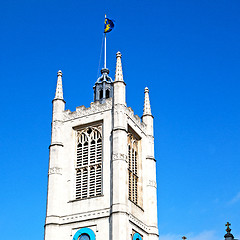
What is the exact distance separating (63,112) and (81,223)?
10.2m

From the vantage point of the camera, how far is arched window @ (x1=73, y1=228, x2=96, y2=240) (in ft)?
133

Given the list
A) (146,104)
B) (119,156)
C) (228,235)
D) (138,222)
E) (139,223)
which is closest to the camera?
(228,235)

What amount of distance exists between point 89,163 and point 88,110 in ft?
15.7

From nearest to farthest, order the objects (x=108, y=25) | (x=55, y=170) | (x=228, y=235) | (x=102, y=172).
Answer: (x=228, y=235) → (x=102, y=172) → (x=55, y=170) → (x=108, y=25)

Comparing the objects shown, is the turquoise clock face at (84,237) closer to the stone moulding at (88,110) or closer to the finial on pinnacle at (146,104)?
the stone moulding at (88,110)

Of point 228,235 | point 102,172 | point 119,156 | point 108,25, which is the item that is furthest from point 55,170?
point 108,25

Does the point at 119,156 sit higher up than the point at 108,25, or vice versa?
the point at 108,25

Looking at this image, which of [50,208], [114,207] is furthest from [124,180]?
[50,208]

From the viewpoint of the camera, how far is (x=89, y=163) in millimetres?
43281

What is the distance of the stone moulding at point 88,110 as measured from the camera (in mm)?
45100

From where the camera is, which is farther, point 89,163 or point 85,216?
point 89,163

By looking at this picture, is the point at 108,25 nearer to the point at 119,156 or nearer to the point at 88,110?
the point at 88,110

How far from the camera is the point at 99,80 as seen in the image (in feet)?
164

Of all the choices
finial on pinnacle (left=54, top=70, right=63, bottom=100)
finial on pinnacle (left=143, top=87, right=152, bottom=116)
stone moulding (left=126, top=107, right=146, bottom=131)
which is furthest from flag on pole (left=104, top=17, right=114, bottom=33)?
stone moulding (left=126, top=107, right=146, bottom=131)
